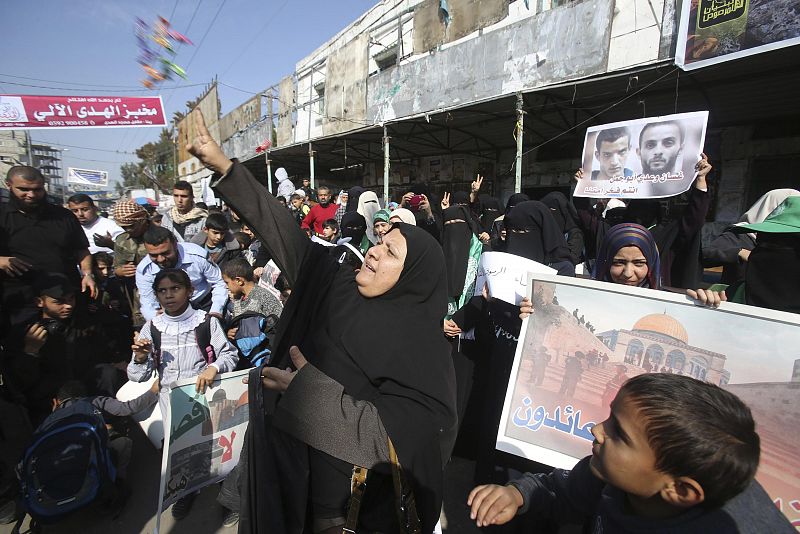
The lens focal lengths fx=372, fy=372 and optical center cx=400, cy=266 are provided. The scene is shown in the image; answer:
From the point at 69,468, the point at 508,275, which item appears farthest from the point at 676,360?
the point at 69,468

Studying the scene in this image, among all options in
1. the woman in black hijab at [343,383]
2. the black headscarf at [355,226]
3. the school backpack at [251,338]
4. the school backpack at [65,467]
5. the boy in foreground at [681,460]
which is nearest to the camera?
the boy in foreground at [681,460]

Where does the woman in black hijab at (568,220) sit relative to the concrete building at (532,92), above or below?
below

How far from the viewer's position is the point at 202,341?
8.44ft

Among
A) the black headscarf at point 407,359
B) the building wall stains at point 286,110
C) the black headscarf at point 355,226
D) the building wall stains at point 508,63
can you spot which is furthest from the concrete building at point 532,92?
the black headscarf at point 407,359

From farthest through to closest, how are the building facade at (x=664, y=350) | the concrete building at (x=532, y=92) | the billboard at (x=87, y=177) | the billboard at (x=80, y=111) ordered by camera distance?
the billboard at (x=87, y=177) < the billboard at (x=80, y=111) < the concrete building at (x=532, y=92) < the building facade at (x=664, y=350)

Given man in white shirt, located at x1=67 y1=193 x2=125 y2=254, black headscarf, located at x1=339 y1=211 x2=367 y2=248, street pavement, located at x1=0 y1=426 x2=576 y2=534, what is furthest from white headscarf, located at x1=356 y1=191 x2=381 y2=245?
street pavement, located at x1=0 y1=426 x2=576 y2=534

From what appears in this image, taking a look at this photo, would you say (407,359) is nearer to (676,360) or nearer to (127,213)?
(676,360)

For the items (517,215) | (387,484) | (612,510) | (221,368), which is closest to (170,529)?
(221,368)

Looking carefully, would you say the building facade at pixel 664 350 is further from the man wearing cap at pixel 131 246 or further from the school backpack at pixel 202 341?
the man wearing cap at pixel 131 246

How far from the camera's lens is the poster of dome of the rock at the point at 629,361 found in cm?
131

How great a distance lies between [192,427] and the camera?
217 cm

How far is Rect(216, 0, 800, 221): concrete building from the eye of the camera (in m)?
6.65

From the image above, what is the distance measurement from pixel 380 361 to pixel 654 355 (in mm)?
1251

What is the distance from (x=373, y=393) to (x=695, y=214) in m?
2.57
